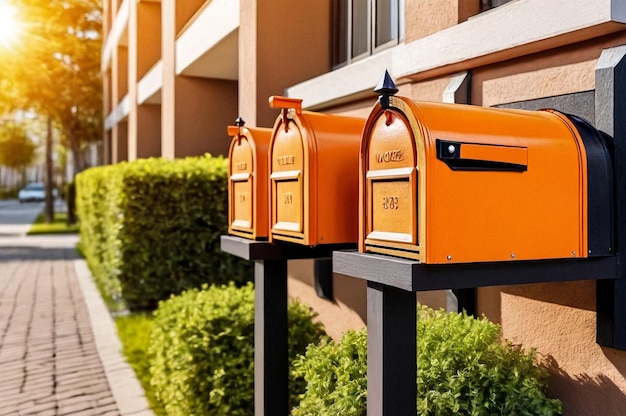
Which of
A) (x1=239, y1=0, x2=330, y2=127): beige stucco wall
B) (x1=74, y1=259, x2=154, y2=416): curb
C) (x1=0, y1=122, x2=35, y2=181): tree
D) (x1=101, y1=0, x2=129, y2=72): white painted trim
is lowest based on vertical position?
(x1=74, y1=259, x2=154, y2=416): curb

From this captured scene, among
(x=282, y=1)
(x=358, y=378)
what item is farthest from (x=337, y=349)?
(x=282, y=1)

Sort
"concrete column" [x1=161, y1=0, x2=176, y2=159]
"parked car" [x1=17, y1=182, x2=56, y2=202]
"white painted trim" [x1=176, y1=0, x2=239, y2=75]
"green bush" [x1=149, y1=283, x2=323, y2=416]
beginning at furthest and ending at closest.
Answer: "parked car" [x1=17, y1=182, x2=56, y2=202] → "concrete column" [x1=161, y1=0, x2=176, y2=159] → "white painted trim" [x1=176, y1=0, x2=239, y2=75] → "green bush" [x1=149, y1=283, x2=323, y2=416]

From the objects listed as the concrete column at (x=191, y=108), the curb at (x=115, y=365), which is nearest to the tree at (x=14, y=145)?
the concrete column at (x=191, y=108)

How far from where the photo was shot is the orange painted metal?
218 cm

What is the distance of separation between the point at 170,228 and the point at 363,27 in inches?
158

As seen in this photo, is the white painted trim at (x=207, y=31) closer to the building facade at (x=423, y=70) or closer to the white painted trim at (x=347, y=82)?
the building facade at (x=423, y=70)

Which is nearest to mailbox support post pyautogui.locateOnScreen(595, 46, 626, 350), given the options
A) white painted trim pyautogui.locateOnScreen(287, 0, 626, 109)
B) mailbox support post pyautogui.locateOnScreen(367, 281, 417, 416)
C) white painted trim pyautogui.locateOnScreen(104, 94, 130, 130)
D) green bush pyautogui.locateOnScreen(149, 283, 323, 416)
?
white painted trim pyautogui.locateOnScreen(287, 0, 626, 109)

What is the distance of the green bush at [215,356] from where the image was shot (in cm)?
443

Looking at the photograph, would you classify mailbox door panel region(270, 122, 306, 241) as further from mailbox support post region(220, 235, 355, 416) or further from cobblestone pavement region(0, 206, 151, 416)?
cobblestone pavement region(0, 206, 151, 416)

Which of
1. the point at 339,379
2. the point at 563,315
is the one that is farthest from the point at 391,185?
the point at 563,315

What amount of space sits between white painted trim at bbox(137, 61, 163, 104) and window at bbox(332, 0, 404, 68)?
615 centimetres

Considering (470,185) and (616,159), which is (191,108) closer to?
(616,159)

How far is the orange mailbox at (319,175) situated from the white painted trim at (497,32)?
2.34 feet

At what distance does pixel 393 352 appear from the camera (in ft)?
7.66
